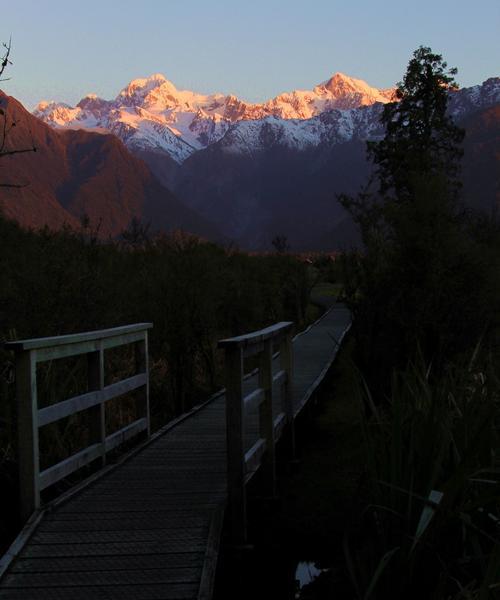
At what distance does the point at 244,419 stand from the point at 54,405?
1.20m

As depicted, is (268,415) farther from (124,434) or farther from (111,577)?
(111,577)

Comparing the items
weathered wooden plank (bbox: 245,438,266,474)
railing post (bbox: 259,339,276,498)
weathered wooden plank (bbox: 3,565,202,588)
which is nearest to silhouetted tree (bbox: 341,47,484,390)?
railing post (bbox: 259,339,276,498)

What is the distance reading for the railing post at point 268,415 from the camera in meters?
5.98

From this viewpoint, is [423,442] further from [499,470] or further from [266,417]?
[266,417]

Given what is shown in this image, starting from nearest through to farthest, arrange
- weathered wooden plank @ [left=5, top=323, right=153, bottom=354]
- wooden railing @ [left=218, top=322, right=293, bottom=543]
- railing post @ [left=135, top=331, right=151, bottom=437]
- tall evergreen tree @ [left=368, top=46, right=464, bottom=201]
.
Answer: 1. weathered wooden plank @ [left=5, top=323, right=153, bottom=354]
2. wooden railing @ [left=218, top=322, right=293, bottom=543]
3. railing post @ [left=135, top=331, right=151, bottom=437]
4. tall evergreen tree @ [left=368, top=46, right=464, bottom=201]

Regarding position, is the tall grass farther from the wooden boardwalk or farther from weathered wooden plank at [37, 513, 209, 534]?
weathered wooden plank at [37, 513, 209, 534]

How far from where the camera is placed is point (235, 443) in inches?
191

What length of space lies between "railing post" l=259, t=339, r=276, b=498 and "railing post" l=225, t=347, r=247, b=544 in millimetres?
1105

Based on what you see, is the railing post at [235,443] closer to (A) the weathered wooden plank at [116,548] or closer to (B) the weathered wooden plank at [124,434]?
(A) the weathered wooden plank at [116,548]

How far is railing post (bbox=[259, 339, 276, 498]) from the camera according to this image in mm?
5980

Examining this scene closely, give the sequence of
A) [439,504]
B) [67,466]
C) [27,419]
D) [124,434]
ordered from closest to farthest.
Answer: [439,504]
[27,419]
[67,466]
[124,434]

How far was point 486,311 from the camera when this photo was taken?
Result: 800 cm

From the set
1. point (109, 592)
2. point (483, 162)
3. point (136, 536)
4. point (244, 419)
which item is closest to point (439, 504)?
point (109, 592)

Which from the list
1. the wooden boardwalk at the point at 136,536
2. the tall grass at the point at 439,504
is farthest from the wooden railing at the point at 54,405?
the tall grass at the point at 439,504
